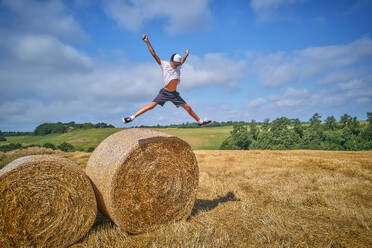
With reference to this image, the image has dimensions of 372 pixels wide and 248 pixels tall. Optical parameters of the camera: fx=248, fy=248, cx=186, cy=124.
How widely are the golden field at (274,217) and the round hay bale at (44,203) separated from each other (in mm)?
422

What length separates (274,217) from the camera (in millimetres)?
5512

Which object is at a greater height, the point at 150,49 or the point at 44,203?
the point at 150,49

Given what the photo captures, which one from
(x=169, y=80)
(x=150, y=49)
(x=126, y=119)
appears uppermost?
(x=150, y=49)

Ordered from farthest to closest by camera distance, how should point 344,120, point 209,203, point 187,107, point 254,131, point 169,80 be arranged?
point 254,131
point 344,120
point 209,203
point 187,107
point 169,80

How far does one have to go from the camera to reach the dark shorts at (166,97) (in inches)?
195

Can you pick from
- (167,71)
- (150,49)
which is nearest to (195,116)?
(167,71)

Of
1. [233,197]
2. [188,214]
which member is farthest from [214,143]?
[188,214]

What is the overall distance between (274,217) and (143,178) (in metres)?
3.02

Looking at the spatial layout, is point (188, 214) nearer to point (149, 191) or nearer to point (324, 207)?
point (149, 191)

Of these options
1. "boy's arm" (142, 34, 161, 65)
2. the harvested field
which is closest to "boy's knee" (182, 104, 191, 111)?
"boy's arm" (142, 34, 161, 65)

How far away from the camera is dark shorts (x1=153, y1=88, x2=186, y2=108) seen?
16.3 feet

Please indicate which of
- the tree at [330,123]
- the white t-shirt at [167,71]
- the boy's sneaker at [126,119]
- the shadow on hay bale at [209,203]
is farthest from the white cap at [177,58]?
the tree at [330,123]

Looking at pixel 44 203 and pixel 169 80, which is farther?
pixel 169 80

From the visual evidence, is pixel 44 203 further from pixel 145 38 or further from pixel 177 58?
pixel 177 58
